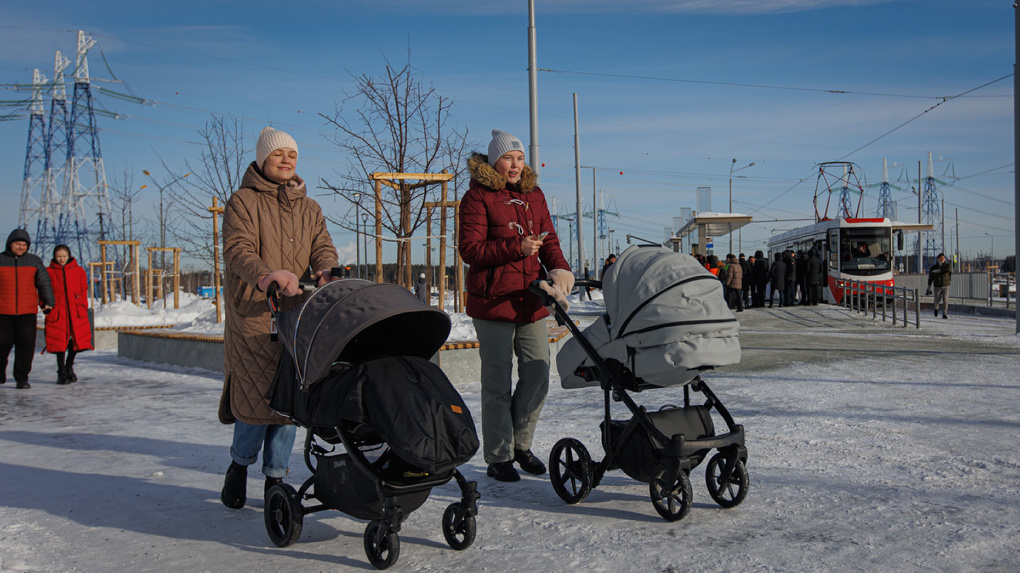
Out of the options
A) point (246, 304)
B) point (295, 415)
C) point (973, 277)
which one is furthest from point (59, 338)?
point (973, 277)

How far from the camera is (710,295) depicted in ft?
12.0

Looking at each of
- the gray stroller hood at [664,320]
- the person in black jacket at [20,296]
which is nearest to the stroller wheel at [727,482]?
the gray stroller hood at [664,320]

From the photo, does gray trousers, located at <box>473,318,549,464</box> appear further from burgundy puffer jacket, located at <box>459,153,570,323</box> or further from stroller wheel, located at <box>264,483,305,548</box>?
stroller wheel, located at <box>264,483,305,548</box>

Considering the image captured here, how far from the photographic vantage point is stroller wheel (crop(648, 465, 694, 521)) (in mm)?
3609

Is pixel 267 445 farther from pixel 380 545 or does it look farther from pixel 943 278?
pixel 943 278

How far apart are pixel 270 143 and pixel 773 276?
2361 centimetres

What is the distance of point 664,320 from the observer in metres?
3.55

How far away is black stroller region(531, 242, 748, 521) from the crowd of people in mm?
18899

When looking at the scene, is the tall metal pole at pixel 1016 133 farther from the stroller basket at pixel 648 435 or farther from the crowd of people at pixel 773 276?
the stroller basket at pixel 648 435

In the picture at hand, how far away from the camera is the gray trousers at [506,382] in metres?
4.51

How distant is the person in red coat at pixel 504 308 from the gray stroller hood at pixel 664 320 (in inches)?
21.5

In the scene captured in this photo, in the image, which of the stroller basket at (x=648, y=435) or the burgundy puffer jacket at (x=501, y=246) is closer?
the stroller basket at (x=648, y=435)

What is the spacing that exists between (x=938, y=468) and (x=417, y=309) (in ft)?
11.1

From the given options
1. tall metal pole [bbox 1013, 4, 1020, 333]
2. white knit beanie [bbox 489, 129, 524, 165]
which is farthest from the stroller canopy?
tall metal pole [bbox 1013, 4, 1020, 333]
